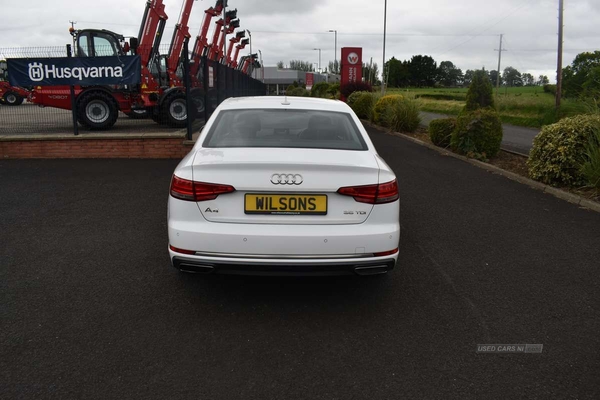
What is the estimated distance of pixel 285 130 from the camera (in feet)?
14.2

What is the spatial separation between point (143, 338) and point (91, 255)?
1896mm

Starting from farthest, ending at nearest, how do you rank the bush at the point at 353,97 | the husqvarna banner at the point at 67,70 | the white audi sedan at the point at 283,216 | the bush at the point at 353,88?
the bush at the point at 353,88
the bush at the point at 353,97
the husqvarna banner at the point at 67,70
the white audi sedan at the point at 283,216

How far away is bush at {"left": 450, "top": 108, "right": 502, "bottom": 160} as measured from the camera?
36.3 feet

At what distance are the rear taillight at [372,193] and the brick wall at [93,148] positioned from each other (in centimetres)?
800

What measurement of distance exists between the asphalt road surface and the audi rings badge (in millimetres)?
983

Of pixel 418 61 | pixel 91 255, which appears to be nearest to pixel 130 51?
pixel 91 255

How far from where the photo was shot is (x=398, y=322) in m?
3.57

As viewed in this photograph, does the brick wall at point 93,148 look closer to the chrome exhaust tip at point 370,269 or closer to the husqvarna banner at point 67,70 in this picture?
the husqvarna banner at point 67,70

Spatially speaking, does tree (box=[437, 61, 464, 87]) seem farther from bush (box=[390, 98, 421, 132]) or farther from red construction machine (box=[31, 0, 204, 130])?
red construction machine (box=[31, 0, 204, 130])

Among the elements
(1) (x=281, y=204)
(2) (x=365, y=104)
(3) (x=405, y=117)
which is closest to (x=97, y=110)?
(3) (x=405, y=117)

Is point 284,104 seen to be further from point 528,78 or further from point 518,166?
point 528,78

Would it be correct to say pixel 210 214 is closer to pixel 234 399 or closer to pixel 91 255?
pixel 234 399

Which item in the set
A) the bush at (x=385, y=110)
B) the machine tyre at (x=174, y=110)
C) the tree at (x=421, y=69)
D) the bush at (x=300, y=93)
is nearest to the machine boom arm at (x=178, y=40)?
the machine tyre at (x=174, y=110)

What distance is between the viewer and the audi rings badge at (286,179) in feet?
11.1
